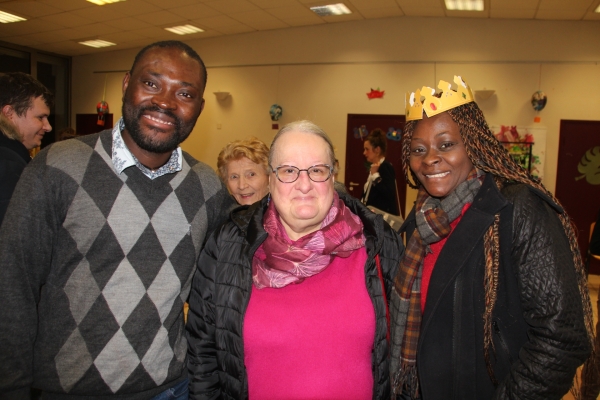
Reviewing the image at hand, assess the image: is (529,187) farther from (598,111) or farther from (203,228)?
(598,111)

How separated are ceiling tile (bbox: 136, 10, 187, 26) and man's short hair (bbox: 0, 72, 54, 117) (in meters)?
4.83

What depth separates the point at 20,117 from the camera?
8.40 ft

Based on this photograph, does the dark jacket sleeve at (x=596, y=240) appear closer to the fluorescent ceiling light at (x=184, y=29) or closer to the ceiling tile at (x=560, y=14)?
the ceiling tile at (x=560, y=14)

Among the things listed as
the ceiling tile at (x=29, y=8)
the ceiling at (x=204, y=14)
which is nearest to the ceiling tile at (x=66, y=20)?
the ceiling at (x=204, y=14)

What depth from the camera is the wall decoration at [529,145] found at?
6809 mm

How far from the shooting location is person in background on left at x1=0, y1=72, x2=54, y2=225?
7.29 ft

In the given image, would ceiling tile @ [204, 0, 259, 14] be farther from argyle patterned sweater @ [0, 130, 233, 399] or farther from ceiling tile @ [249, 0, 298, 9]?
argyle patterned sweater @ [0, 130, 233, 399]

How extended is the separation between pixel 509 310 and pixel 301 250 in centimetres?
72

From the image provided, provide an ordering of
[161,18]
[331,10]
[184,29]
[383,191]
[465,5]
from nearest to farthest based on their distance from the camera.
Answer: [383,191] < [465,5] < [331,10] < [161,18] < [184,29]

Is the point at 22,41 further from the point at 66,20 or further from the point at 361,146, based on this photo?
the point at 361,146

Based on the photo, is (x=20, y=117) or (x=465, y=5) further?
(x=465, y=5)

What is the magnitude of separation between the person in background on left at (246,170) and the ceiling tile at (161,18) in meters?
5.70

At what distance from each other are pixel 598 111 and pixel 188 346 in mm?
7437

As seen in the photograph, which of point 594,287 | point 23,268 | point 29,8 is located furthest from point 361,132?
point 23,268
